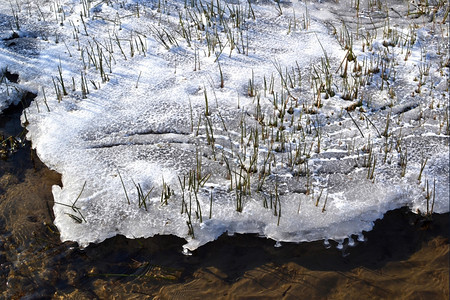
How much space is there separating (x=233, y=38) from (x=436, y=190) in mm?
3110

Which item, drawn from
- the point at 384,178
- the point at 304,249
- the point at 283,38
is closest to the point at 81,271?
the point at 304,249

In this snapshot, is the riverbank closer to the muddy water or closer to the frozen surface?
the muddy water

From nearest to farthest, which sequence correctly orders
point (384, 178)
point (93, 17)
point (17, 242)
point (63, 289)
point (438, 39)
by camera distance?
point (63, 289), point (17, 242), point (384, 178), point (438, 39), point (93, 17)

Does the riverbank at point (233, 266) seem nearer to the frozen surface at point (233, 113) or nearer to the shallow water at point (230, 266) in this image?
the shallow water at point (230, 266)

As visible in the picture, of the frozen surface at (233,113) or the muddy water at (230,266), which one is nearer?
the muddy water at (230,266)

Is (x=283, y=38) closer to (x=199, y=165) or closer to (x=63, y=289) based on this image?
(x=199, y=165)

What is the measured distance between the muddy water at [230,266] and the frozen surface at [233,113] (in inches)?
4.8

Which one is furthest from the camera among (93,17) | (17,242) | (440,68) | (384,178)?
(93,17)

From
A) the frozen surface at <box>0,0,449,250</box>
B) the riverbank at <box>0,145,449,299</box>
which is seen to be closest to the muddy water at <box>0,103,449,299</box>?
the riverbank at <box>0,145,449,299</box>

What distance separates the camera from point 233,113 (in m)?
4.82

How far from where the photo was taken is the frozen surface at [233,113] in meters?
3.87

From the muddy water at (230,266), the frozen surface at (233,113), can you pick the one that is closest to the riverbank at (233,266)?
the muddy water at (230,266)

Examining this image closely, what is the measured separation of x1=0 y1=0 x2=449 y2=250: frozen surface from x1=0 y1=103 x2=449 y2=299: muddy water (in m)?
0.12

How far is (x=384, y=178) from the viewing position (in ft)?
13.2
